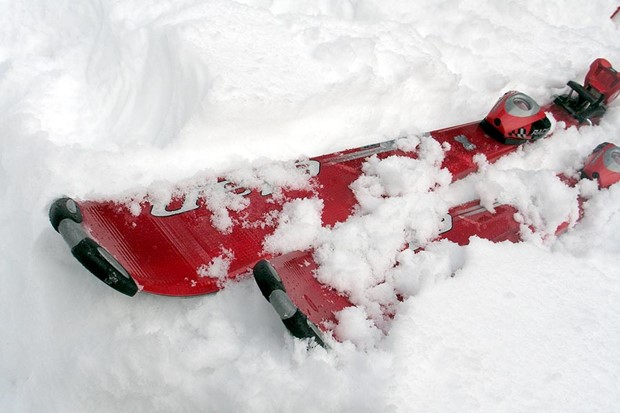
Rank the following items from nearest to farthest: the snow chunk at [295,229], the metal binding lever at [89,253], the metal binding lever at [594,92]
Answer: the metal binding lever at [89,253]
the snow chunk at [295,229]
the metal binding lever at [594,92]

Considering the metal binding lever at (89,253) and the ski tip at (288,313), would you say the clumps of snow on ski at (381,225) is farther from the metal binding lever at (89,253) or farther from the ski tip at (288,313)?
the metal binding lever at (89,253)

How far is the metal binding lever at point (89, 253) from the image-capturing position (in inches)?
49.2

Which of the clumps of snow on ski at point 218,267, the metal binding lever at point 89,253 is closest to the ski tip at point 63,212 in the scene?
the metal binding lever at point 89,253

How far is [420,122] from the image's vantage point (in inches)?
87.5

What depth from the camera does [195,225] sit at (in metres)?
1.61

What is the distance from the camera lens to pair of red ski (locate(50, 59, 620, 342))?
132cm

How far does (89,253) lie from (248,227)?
1.75ft

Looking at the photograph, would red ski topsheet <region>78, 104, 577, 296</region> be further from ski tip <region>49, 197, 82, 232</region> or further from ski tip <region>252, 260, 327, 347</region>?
ski tip <region>252, 260, 327, 347</region>

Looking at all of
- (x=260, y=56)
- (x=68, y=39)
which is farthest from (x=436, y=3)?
(x=68, y=39)

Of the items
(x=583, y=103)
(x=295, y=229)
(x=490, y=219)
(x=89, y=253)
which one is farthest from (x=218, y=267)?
(x=583, y=103)

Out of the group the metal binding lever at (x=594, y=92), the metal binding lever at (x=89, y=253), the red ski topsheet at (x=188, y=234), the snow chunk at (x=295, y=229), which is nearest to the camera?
the metal binding lever at (x=89, y=253)

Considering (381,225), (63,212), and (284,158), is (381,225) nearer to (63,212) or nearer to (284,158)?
(284,158)

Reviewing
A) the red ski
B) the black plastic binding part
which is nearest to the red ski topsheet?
the red ski

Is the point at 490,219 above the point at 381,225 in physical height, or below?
below
